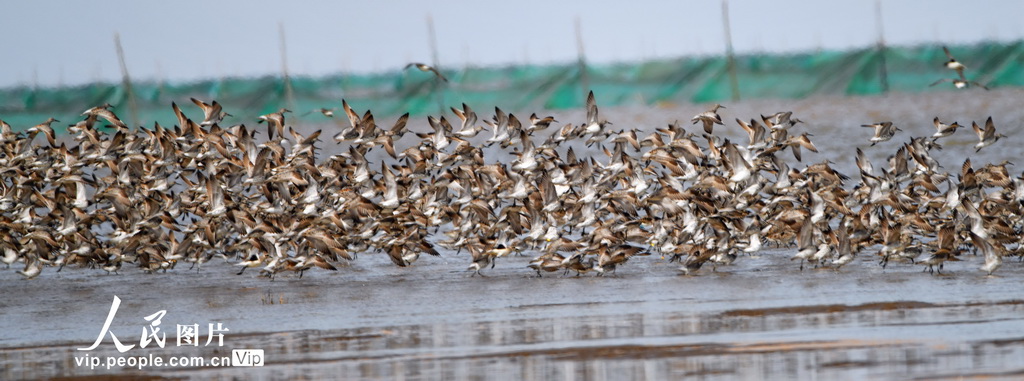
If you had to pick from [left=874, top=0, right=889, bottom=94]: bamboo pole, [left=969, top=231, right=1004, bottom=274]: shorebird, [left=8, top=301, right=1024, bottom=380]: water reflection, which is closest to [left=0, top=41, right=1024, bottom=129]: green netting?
[left=874, top=0, right=889, bottom=94]: bamboo pole

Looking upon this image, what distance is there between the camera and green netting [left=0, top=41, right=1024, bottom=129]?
108 feet

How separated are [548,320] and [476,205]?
5.57 metres

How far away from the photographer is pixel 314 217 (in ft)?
57.6

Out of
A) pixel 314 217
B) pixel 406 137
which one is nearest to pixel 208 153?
pixel 314 217

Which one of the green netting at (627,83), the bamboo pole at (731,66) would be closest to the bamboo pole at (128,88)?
the green netting at (627,83)

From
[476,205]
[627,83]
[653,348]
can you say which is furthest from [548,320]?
[627,83]

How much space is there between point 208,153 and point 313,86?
15.2 metres

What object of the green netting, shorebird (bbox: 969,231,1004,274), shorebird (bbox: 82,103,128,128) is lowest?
shorebird (bbox: 969,231,1004,274)

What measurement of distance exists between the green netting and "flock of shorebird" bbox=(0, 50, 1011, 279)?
43.0 feet

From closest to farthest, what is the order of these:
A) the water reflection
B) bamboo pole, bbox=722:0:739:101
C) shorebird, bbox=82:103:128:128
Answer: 1. the water reflection
2. shorebird, bbox=82:103:128:128
3. bamboo pole, bbox=722:0:739:101

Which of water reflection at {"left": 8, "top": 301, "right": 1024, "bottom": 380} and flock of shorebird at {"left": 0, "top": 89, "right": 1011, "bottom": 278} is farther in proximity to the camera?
flock of shorebird at {"left": 0, "top": 89, "right": 1011, "bottom": 278}

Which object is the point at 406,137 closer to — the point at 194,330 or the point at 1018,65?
the point at 1018,65

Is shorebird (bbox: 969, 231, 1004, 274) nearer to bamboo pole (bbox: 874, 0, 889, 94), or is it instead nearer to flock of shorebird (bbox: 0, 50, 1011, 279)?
flock of shorebird (bbox: 0, 50, 1011, 279)

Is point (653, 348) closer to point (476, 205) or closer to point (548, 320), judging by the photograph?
point (548, 320)
